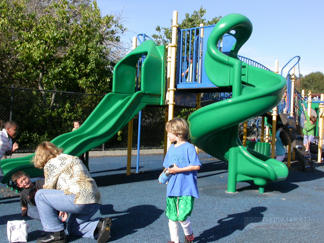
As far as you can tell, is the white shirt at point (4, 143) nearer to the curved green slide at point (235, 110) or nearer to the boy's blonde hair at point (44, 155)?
the boy's blonde hair at point (44, 155)

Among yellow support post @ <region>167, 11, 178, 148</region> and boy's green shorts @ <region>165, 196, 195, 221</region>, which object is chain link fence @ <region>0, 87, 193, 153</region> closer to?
yellow support post @ <region>167, 11, 178, 148</region>

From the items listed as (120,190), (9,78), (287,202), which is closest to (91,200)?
(120,190)

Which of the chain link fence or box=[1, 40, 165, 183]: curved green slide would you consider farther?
the chain link fence

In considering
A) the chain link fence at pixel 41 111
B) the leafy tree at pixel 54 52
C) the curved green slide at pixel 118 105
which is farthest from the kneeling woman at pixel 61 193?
the leafy tree at pixel 54 52

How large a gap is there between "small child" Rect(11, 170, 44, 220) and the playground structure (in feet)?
4.88

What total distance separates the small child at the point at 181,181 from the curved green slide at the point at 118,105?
3.33 m

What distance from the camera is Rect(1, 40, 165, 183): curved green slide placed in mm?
6405

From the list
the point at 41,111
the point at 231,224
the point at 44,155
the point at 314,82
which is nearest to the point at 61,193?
the point at 44,155

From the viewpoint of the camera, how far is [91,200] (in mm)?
3492

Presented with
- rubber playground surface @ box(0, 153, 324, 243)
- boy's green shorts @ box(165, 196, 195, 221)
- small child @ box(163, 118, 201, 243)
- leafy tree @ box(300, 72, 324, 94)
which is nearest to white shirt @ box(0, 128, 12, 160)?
rubber playground surface @ box(0, 153, 324, 243)

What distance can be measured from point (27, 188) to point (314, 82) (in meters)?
70.5

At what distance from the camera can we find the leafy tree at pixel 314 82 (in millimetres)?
62969

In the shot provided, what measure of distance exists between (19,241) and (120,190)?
3.17 metres

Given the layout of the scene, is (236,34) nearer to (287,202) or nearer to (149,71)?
(149,71)
